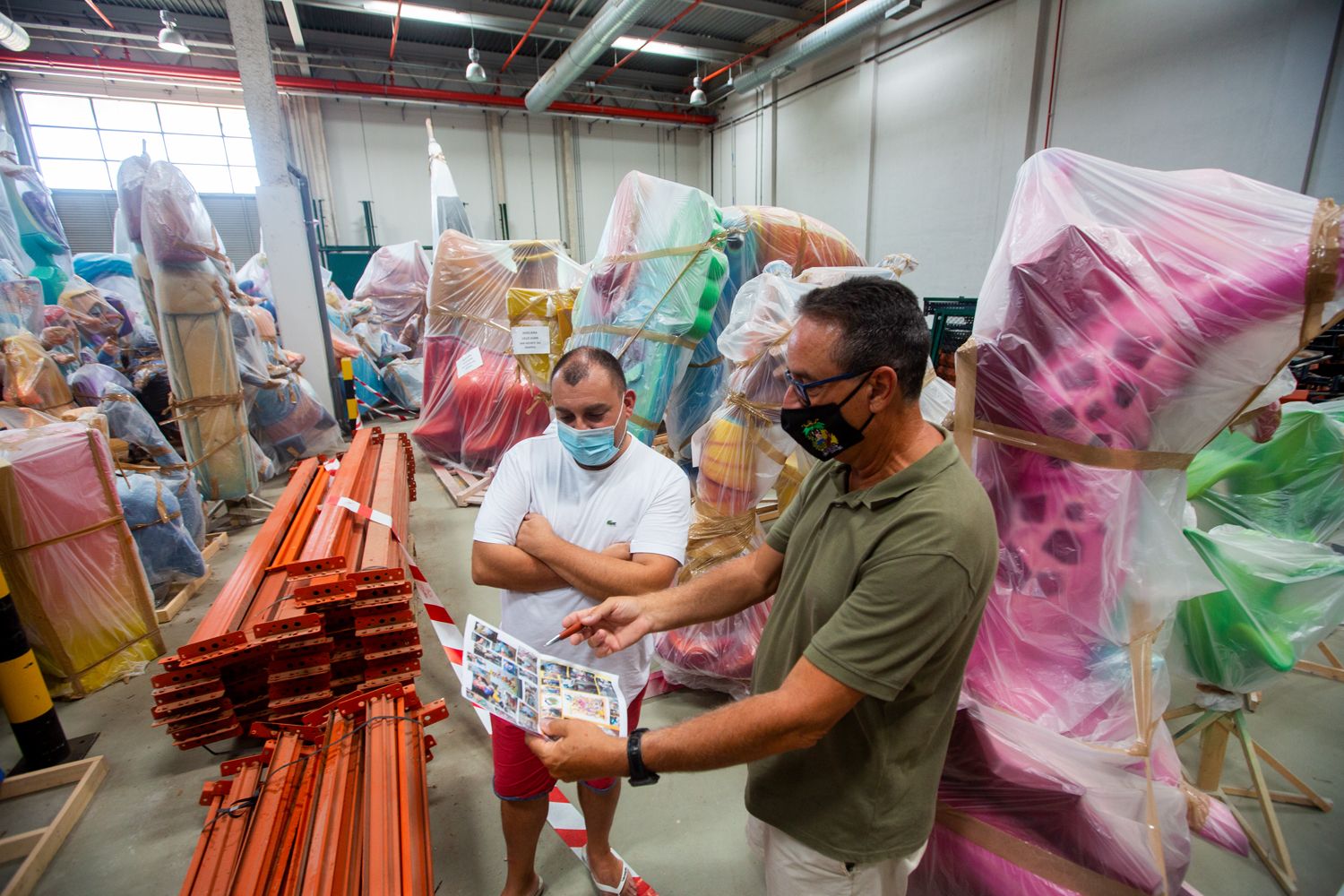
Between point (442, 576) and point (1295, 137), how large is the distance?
25.4ft

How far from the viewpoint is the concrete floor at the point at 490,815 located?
189 cm

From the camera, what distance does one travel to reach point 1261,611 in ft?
5.95

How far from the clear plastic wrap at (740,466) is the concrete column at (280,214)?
543 cm

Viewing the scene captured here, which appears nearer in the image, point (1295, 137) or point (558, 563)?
point (558, 563)

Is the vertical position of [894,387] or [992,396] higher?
[894,387]

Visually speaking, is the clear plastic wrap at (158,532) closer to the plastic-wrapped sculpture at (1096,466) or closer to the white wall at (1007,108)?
the plastic-wrapped sculpture at (1096,466)

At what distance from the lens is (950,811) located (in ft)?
5.12

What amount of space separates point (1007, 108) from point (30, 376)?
969cm

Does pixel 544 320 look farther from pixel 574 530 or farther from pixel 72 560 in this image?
pixel 574 530

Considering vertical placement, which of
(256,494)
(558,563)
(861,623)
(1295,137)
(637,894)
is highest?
(1295,137)

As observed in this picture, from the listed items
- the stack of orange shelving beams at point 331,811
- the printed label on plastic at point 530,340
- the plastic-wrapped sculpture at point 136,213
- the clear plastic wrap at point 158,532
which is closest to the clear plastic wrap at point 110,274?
the plastic-wrapped sculpture at point 136,213

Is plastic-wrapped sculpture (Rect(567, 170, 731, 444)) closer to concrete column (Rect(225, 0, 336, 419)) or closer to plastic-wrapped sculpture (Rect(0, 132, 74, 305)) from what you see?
concrete column (Rect(225, 0, 336, 419))

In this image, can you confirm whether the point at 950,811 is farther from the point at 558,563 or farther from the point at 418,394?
the point at 418,394

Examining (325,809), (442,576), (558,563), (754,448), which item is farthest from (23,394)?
(754,448)
